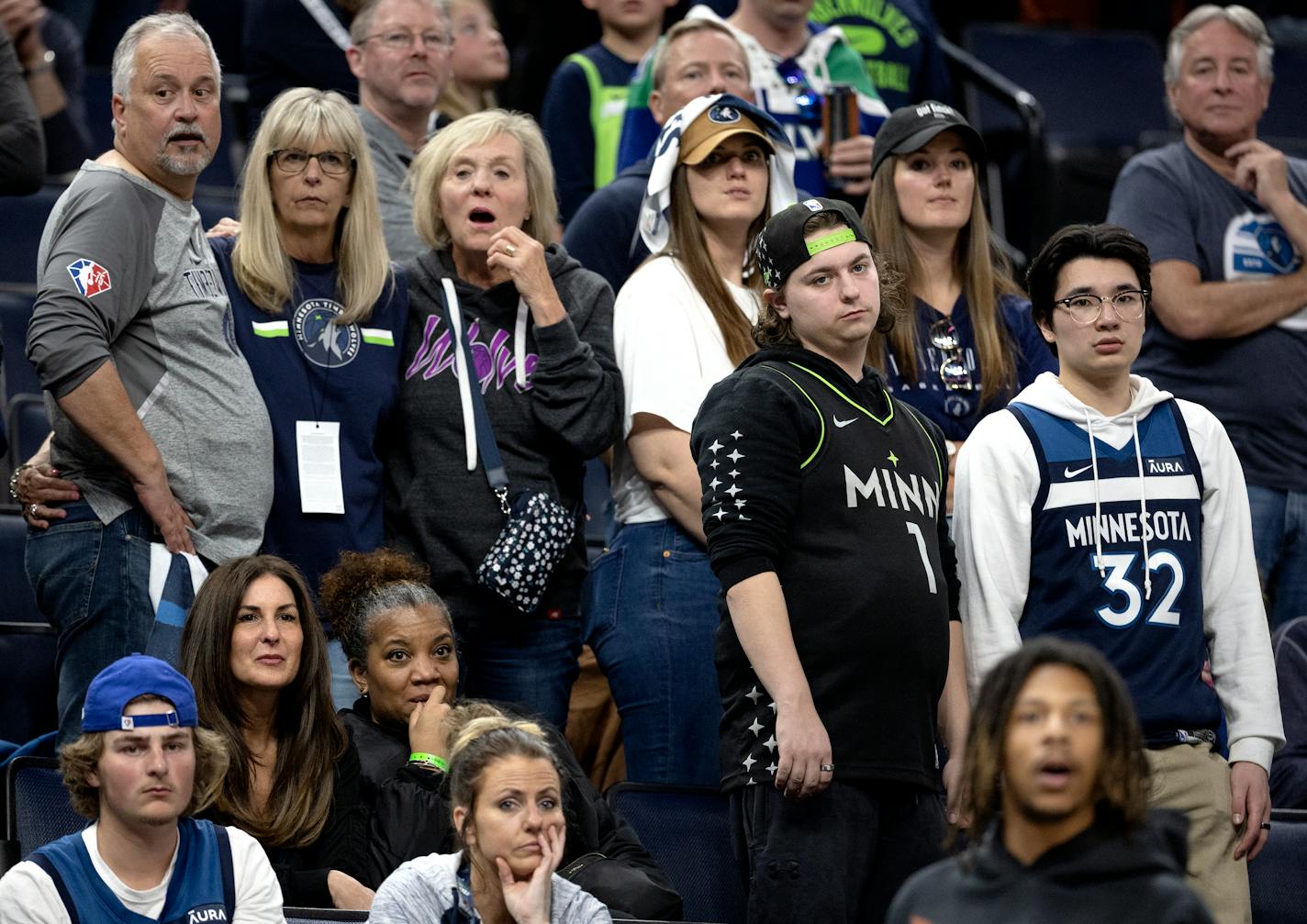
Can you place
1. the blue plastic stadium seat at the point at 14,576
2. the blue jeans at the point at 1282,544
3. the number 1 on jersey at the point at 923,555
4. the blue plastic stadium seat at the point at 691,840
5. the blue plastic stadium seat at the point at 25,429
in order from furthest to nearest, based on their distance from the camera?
the blue plastic stadium seat at the point at 25,429, the blue jeans at the point at 1282,544, the blue plastic stadium seat at the point at 14,576, the blue plastic stadium seat at the point at 691,840, the number 1 on jersey at the point at 923,555

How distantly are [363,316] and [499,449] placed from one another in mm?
399

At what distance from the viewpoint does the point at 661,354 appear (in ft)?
13.5

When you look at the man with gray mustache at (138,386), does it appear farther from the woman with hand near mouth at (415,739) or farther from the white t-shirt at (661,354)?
the white t-shirt at (661,354)

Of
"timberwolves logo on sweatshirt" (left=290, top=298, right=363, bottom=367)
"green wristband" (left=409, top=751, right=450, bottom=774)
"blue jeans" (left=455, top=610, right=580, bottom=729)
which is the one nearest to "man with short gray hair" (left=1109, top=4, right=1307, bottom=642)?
"blue jeans" (left=455, top=610, right=580, bottom=729)

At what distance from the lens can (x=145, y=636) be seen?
3764mm

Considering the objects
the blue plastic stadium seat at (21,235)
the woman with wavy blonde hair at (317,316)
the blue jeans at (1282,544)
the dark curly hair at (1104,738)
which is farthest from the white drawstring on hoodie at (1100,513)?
the blue plastic stadium seat at (21,235)

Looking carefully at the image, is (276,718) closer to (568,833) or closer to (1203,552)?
(568,833)

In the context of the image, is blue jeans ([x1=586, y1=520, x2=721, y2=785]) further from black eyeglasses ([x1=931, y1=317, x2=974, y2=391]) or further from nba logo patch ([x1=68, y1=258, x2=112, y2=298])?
nba logo patch ([x1=68, y1=258, x2=112, y2=298])

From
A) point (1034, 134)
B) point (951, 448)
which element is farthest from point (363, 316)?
point (1034, 134)

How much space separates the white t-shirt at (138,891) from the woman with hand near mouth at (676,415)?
964mm

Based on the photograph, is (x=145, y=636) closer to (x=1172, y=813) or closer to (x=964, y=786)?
(x=964, y=786)

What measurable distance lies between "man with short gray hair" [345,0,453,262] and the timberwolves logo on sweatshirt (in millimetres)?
809

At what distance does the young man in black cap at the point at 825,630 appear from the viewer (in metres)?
3.16

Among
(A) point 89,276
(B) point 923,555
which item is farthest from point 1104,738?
(A) point 89,276
